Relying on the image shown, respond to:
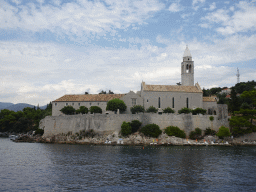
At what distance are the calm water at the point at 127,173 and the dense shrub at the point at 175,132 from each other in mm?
14350

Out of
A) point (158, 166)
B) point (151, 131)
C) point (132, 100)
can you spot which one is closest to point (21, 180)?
point (158, 166)

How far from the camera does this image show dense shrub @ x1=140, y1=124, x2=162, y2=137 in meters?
43.5

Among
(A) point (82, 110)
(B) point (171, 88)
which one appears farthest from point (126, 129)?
(B) point (171, 88)

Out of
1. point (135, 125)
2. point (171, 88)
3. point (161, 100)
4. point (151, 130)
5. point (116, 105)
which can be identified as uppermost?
point (171, 88)

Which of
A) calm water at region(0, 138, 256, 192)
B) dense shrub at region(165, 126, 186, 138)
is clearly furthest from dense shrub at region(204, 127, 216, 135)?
calm water at region(0, 138, 256, 192)

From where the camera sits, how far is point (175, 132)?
44.2m

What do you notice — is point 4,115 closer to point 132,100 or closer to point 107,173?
point 132,100

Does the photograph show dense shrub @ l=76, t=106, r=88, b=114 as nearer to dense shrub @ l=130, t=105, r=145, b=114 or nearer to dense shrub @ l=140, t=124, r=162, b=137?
dense shrub @ l=130, t=105, r=145, b=114

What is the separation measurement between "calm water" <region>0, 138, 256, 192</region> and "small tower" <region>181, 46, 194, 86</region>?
31640mm

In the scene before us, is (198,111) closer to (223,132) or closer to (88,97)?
(223,132)

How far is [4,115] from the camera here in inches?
3076

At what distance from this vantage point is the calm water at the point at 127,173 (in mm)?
17688

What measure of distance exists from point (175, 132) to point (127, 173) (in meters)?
24.3

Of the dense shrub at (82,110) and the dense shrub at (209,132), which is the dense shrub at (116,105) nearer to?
the dense shrub at (82,110)
